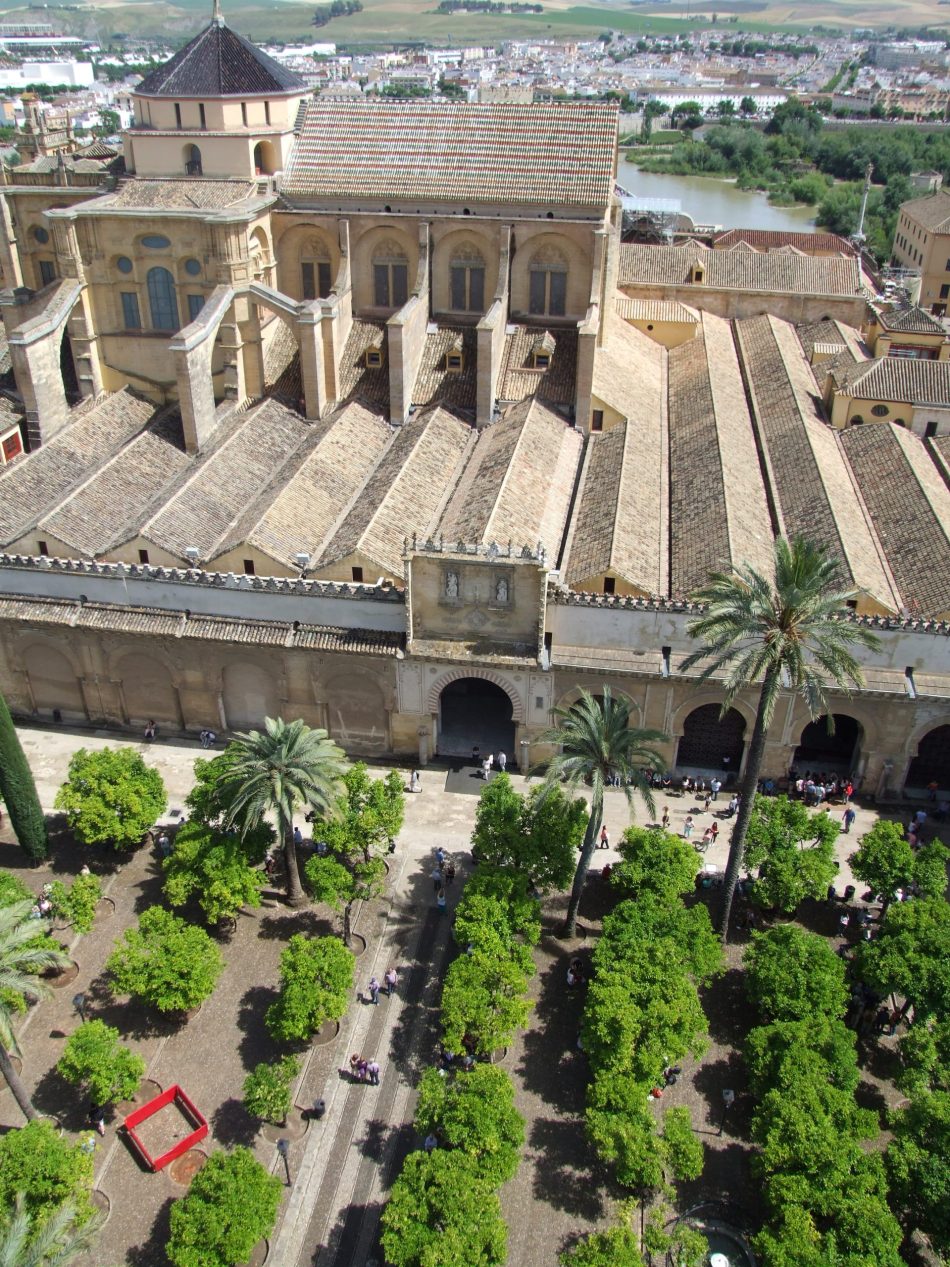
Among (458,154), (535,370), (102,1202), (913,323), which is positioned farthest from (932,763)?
(458,154)

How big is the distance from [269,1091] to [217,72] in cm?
4336

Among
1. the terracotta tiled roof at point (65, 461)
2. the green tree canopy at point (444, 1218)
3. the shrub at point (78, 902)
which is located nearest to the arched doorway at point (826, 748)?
the green tree canopy at point (444, 1218)

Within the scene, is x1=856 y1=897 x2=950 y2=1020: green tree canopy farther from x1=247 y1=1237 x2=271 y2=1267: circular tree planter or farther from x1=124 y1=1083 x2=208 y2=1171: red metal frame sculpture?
x1=124 y1=1083 x2=208 y2=1171: red metal frame sculpture

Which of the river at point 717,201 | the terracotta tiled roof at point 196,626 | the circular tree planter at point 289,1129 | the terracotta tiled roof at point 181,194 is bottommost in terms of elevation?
the river at point 717,201

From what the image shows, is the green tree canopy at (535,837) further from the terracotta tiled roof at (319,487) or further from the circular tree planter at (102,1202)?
the terracotta tiled roof at (319,487)

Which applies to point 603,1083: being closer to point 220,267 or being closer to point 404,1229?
point 404,1229

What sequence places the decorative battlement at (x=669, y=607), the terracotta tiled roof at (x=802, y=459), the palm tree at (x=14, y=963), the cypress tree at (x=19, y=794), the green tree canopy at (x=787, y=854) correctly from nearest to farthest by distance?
the palm tree at (x=14, y=963) → the green tree canopy at (x=787, y=854) → the cypress tree at (x=19, y=794) → the decorative battlement at (x=669, y=607) → the terracotta tiled roof at (x=802, y=459)

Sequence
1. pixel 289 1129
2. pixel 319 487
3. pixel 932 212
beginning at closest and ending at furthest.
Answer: pixel 289 1129
pixel 319 487
pixel 932 212

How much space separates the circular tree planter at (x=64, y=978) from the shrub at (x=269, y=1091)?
7387 mm

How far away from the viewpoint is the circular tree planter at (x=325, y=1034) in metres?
28.5

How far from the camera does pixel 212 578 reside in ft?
122

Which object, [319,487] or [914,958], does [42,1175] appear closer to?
[914,958]

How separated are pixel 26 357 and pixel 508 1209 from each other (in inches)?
1422

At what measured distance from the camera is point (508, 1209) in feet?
80.1
